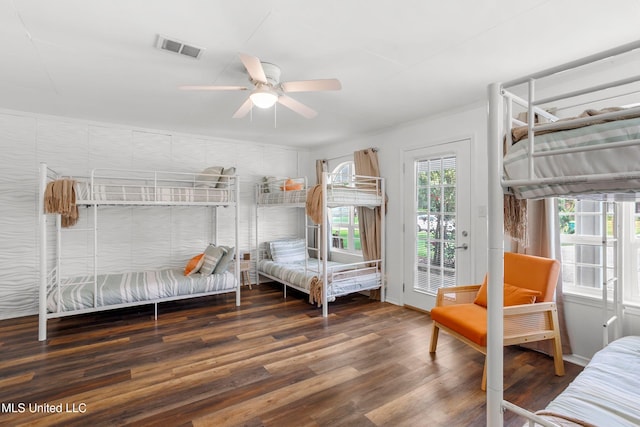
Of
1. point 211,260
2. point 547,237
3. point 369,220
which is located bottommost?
point 211,260

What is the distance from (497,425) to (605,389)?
66cm

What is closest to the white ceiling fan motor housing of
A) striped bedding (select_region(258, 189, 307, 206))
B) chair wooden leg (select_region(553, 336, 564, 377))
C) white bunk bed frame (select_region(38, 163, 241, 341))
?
white bunk bed frame (select_region(38, 163, 241, 341))

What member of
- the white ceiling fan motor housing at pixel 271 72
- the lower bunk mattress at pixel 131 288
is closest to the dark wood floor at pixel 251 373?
the lower bunk mattress at pixel 131 288

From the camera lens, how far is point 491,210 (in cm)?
124

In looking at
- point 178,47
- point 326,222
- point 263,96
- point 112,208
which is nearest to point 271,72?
point 263,96

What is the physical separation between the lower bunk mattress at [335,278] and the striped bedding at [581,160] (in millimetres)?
2989

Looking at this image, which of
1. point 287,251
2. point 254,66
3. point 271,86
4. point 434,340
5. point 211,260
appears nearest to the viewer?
point 254,66

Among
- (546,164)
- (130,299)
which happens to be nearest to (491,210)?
(546,164)

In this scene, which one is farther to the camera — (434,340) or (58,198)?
(58,198)

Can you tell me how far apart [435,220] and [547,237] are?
123 centimetres

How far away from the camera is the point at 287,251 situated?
530 centimetres

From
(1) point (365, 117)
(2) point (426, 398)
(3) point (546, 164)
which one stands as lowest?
(2) point (426, 398)

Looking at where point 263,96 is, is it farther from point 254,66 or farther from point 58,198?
point 58,198

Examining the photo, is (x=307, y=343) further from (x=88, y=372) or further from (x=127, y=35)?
(x=127, y=35)
